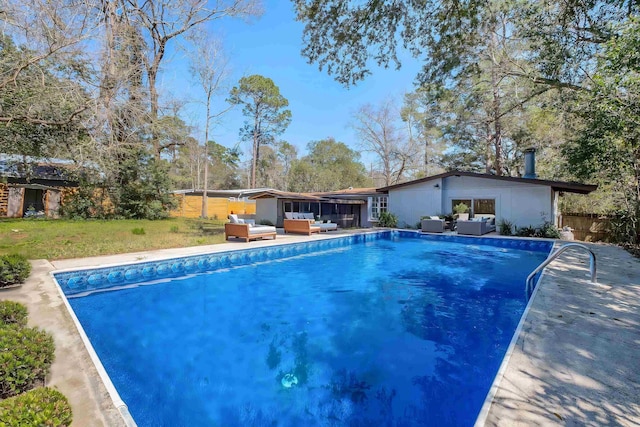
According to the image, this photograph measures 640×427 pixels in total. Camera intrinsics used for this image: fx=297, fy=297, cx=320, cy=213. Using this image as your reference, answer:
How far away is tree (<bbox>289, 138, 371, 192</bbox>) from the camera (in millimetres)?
36812

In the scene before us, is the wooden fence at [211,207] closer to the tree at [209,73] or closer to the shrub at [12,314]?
the tree at [209,73]

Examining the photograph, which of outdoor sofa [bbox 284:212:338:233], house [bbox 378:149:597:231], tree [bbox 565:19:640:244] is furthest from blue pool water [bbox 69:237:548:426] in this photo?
house [bbox 378:149:597:231]

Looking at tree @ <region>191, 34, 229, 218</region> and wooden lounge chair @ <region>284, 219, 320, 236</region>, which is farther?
tree @ <region>191, 34, 229, 218</region>

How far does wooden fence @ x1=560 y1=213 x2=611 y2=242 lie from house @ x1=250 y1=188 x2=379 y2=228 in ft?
34.6

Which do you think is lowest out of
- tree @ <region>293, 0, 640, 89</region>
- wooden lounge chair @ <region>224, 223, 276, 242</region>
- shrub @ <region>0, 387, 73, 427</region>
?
shrub @ <region>0, 387, 73, 427</region>

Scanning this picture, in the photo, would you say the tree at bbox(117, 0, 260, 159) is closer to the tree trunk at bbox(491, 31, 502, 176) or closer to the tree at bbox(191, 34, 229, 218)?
the tree at bbox(191, 34, 229, 218)

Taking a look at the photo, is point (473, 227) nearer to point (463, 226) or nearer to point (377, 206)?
point (463, 226)

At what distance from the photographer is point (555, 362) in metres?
2.98

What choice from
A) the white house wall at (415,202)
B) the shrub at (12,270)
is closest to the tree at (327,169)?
the white house wall at (415,202)

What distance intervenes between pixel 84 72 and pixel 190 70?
18429mm

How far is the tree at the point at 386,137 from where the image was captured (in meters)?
28.4

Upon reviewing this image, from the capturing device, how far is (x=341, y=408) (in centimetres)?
305

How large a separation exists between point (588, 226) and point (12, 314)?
20.3m

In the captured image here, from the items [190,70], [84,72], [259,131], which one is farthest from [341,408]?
[259,131]
